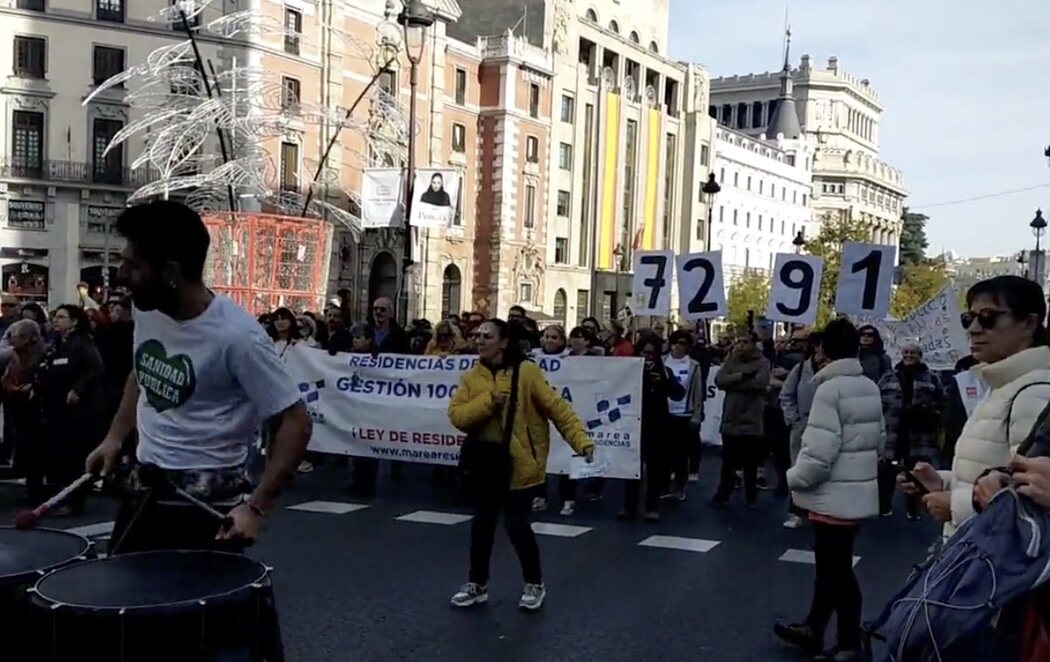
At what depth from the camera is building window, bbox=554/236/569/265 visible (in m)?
57.7

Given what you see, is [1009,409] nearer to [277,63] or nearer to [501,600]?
[501,600]

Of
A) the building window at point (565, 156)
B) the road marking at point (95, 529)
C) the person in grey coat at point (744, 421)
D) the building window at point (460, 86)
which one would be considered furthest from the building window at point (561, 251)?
the road marking at point (95, 529)

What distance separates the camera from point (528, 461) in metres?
7.09

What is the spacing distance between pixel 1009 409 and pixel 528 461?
4.15m

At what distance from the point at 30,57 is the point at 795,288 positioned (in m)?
33.5

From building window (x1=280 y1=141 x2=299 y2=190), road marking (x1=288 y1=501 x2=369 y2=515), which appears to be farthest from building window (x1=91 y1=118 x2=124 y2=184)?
road marking (x1=288 y1=501 x2=369 y2=515)

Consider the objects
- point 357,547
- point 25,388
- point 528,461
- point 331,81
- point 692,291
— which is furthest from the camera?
point 331,81

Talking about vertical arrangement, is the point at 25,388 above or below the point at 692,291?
below

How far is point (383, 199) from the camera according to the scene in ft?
61.4

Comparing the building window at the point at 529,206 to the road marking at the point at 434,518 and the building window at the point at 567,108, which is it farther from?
the road marking at the point at 434,518

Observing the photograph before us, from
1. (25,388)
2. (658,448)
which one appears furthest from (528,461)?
(25,388)

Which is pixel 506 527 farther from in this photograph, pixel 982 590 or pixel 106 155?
pixel 106 155

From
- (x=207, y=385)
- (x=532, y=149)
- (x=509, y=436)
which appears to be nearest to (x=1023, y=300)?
(x=207, y=385)

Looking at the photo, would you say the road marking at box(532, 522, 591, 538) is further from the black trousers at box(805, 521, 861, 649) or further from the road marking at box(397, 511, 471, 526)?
the black trousers at box(805, 521, 861, 649)
